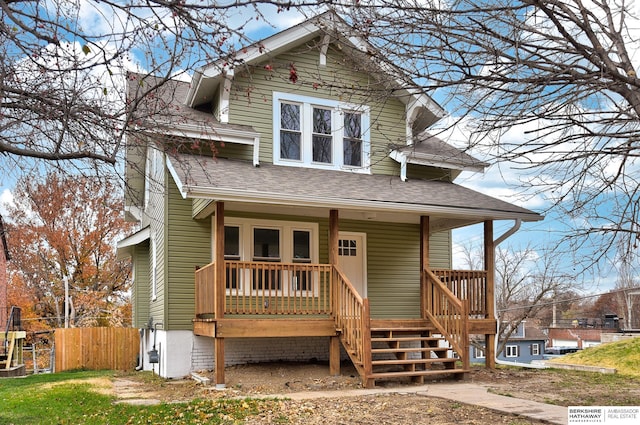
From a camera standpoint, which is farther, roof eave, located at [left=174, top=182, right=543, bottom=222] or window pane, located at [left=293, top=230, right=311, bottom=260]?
window pane, located at [left=293, top=230, right=311, bottom=260]

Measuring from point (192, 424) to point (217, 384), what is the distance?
345 cm

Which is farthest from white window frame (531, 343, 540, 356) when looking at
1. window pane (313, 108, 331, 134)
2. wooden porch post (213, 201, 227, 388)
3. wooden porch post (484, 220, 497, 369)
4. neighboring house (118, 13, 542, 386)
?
wooden porch post (213, 201, 227, 388)

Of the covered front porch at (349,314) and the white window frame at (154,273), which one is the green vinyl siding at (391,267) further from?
the white window frame at (154,273)

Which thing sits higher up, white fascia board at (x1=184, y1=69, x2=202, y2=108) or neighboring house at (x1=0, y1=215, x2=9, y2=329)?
white fascia board at (x1=184, y1=69, x2=202, y2=108)

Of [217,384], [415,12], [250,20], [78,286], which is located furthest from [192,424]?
[78,286]

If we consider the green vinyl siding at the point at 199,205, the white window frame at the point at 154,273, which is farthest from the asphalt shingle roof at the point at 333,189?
the white window frame at the point at 154,273

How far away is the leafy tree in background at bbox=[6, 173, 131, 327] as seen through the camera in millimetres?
29609

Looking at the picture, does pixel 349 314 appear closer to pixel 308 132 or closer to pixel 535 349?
pixel 308 132

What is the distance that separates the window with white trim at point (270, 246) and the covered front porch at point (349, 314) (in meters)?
0.28

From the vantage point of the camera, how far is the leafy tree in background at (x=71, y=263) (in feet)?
97.1

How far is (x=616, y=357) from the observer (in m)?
14.4

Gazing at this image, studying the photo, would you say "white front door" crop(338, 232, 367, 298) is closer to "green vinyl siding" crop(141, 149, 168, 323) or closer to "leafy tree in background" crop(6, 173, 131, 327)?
"green vinyl siding" crop(141, 149, 168, 323)

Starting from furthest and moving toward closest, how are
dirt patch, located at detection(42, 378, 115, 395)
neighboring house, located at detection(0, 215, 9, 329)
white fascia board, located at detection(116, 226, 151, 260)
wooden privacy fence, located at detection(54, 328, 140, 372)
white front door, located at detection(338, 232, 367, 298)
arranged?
neighboring house, located at detection(0, 215, 9, 329) → wooden privacy fence, located at detection(54, 328, 140, 372) → white fascia board, located at detection(116, 226, 151, 260) → white front door, located at detection(338, 232, 367, 298) → dirt patch, located at detection(42, 378, 115, 395)

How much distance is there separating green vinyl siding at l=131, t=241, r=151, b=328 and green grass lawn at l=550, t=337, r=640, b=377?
11.1m
